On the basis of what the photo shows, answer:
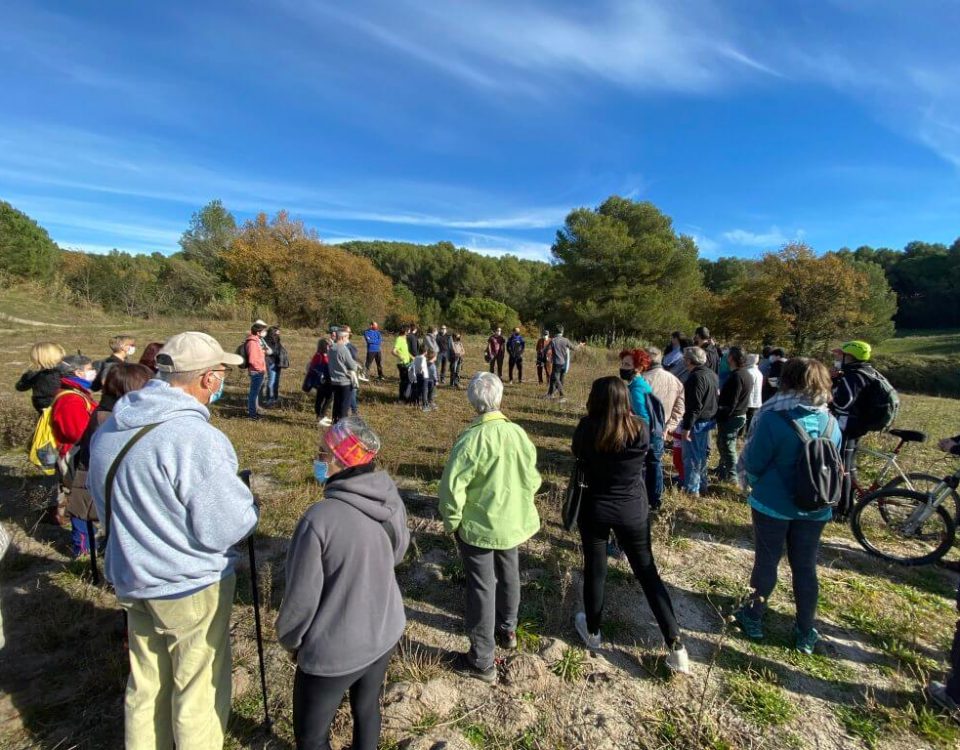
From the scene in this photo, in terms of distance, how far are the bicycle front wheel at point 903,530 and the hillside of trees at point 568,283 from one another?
29.4 meters

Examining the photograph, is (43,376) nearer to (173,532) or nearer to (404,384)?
(173,532)

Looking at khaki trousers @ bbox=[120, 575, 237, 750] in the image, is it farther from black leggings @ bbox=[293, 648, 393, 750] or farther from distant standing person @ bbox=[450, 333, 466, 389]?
distant standing person @ bbox=[450, 333, 466, 389]

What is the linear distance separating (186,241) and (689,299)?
45654mm

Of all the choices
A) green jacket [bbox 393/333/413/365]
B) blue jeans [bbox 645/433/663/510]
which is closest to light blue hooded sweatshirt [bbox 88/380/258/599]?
blue jeans [bbox 645/433/663/510]

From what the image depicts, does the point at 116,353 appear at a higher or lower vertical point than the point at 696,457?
higher

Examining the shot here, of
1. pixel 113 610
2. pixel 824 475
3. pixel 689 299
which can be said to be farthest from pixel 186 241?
pixel 824 475

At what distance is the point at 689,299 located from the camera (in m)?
34.8

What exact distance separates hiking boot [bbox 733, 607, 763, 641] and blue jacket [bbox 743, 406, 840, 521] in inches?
34.7

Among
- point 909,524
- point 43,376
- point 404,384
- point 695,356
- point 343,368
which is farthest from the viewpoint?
point 404,384

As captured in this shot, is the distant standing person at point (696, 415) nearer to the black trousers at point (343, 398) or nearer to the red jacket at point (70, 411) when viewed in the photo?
the black trousers at point (343, 398)

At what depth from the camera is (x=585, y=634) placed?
312 cm

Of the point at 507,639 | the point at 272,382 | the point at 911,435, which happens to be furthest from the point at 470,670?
the point at 272,382

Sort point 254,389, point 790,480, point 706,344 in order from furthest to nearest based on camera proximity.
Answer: point 254,389, point 706,344, point 790,480

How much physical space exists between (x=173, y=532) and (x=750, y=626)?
367 cm
